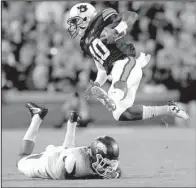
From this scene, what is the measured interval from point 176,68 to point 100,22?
4.94 metres

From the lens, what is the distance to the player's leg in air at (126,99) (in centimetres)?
746

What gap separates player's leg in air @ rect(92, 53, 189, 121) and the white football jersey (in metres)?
0.62

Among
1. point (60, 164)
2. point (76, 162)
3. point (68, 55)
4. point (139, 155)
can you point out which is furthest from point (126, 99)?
point (68, 55)

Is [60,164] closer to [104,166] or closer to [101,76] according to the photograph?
[104,166]

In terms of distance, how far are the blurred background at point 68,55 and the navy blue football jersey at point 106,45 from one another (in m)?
3.38

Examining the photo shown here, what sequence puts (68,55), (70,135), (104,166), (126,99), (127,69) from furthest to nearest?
(68,55)
(70,135)
(127,69)
(126,99)
(104,166)

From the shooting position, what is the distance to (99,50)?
25.9 feet

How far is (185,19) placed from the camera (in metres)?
13.2

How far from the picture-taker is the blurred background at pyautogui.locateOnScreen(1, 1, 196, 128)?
12.1 meters

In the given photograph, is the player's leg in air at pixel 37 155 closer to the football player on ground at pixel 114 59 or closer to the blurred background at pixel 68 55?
the football player on ground at pixel 114 59

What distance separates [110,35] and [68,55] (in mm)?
4491

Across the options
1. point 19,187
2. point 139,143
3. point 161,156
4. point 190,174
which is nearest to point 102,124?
point 139,143

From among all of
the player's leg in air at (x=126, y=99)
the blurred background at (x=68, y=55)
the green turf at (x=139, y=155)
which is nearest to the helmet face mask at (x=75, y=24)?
the player's leg in air at (x=126, y=99)

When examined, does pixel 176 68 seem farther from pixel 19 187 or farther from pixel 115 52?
pixel 19 187
